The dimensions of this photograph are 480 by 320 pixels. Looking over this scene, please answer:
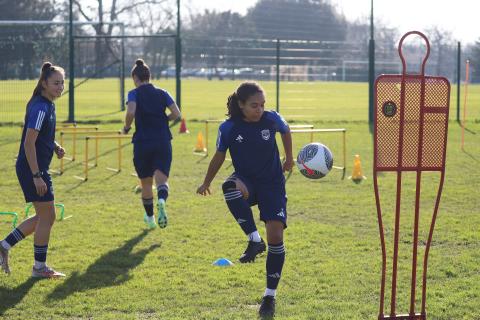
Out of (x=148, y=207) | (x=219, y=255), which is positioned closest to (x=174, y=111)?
(x=148, y=207)

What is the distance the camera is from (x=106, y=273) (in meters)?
7.68

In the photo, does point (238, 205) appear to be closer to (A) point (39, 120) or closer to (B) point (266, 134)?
(B) point (266, 134)

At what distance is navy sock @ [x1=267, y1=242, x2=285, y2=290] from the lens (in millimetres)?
6430

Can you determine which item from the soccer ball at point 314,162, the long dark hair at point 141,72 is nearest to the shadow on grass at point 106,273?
the soccer ball at point 314,162

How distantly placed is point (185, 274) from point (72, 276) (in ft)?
3.46

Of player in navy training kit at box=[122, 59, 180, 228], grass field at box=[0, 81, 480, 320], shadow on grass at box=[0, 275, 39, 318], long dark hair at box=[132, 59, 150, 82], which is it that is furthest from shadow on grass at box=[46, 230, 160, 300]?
long dark hair at box=[132, 59, 150, 82]

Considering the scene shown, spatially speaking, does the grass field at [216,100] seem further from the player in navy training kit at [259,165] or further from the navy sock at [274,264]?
the navy sock at [274,264]

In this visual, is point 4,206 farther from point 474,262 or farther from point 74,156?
point 474,262

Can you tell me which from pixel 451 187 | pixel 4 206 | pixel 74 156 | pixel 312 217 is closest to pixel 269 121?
pixel 312 217

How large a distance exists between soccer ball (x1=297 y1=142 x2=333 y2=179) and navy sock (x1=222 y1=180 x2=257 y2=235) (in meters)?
0.70

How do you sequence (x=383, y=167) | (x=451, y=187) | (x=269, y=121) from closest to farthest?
1. (x=383, y=167)
2. (x=269, y=121)
3. (x=451, y=187)

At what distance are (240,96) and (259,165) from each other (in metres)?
0.59

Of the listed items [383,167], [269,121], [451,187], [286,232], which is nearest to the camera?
[383,167]

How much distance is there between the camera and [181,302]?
665cm
